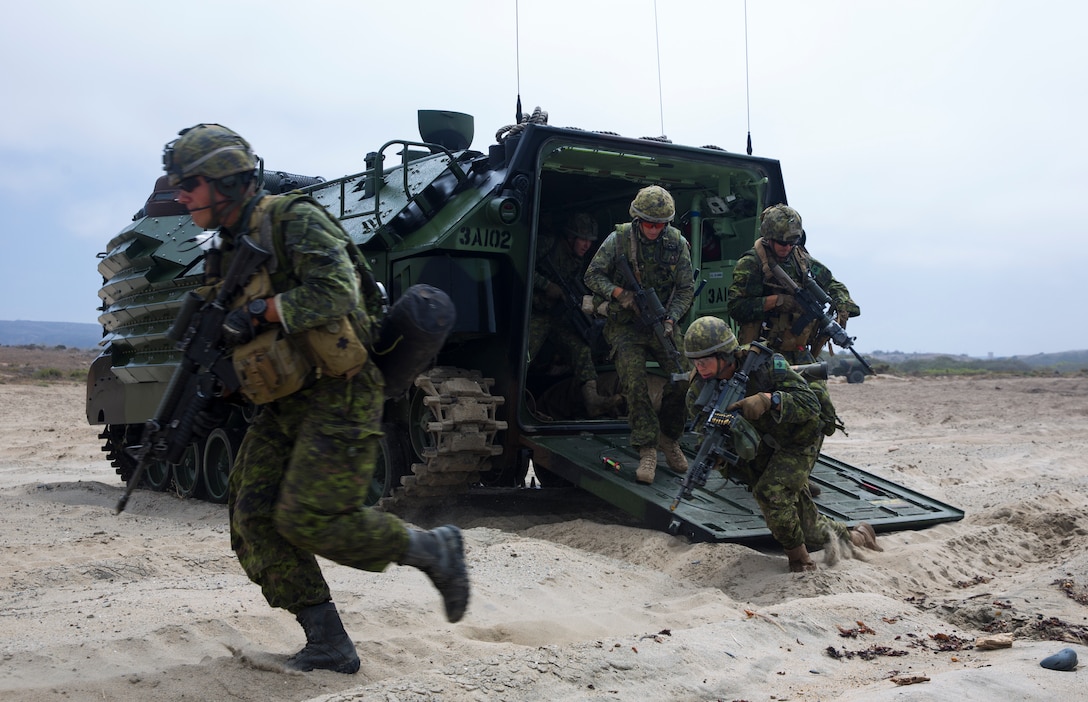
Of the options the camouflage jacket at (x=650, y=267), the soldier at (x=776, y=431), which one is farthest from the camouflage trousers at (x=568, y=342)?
the soldier at (x=776, y=431)

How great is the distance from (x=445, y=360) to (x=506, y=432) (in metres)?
0.82

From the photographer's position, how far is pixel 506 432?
7.54 meters

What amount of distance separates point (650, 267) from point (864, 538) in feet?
7.12

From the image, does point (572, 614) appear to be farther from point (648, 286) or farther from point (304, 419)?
point (648, 286)

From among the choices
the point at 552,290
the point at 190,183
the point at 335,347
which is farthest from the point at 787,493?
the point at 552,290

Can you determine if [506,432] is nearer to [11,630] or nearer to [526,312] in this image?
[526,312]

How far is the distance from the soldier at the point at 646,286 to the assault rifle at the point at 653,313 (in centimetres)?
4

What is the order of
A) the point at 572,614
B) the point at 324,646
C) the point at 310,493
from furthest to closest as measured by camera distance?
the point at 572,614, the point at 324,646, the point at 310,493

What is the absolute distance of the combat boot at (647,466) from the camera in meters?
6.64

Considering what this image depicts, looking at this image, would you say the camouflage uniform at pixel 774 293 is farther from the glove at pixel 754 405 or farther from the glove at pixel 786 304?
the glove at pixel 754 405

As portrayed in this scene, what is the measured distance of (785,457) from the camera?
5559 millimetres

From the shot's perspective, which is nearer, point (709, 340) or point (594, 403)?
point (709, 340)

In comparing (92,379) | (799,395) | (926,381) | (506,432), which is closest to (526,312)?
(506,432)

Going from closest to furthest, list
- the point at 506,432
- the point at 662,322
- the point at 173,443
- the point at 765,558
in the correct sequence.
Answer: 1. the point at 173,443
2. the point at 765,558
3. the point at 662,322
4. the point at 506,432
